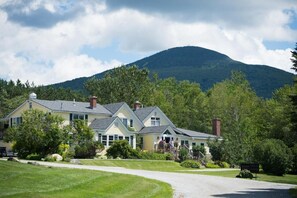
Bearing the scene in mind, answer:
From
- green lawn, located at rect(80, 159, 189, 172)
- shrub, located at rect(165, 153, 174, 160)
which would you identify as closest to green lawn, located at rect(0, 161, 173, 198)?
green lawn, located at rect(80, 159, 189, 172)

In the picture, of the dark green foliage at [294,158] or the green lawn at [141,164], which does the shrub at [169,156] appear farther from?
the dark green foliage at [294,158]

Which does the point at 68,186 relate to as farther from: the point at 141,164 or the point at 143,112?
the point at 143,112

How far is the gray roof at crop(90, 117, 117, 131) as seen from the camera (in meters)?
60.7

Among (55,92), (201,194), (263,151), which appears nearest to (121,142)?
(263,151)

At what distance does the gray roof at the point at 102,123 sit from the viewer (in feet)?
199

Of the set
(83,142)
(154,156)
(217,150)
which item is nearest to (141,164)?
(154,156)

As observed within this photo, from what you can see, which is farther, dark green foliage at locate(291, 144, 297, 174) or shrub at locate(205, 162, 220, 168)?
shrub at locate(205, 162, 220, 168)

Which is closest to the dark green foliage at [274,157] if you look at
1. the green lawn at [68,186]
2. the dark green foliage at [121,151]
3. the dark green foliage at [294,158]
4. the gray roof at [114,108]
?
the dark green foliage at [294,158]

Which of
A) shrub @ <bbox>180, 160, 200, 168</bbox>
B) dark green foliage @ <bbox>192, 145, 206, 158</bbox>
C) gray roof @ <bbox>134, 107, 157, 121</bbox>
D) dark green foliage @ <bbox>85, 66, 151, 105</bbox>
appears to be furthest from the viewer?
dark green foliage @ <bbox>85, 66, 151, 105</bbox>

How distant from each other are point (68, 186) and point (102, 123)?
40028 mm

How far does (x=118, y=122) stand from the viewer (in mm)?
62406

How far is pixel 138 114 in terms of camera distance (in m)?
72.3

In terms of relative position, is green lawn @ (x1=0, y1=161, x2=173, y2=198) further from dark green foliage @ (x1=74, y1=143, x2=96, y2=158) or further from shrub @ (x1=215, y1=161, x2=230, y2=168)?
shrub @ (x1=215, y1=161, x2=230, y2=168)

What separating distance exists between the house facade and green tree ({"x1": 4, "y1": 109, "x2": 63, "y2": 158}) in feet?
28.2
